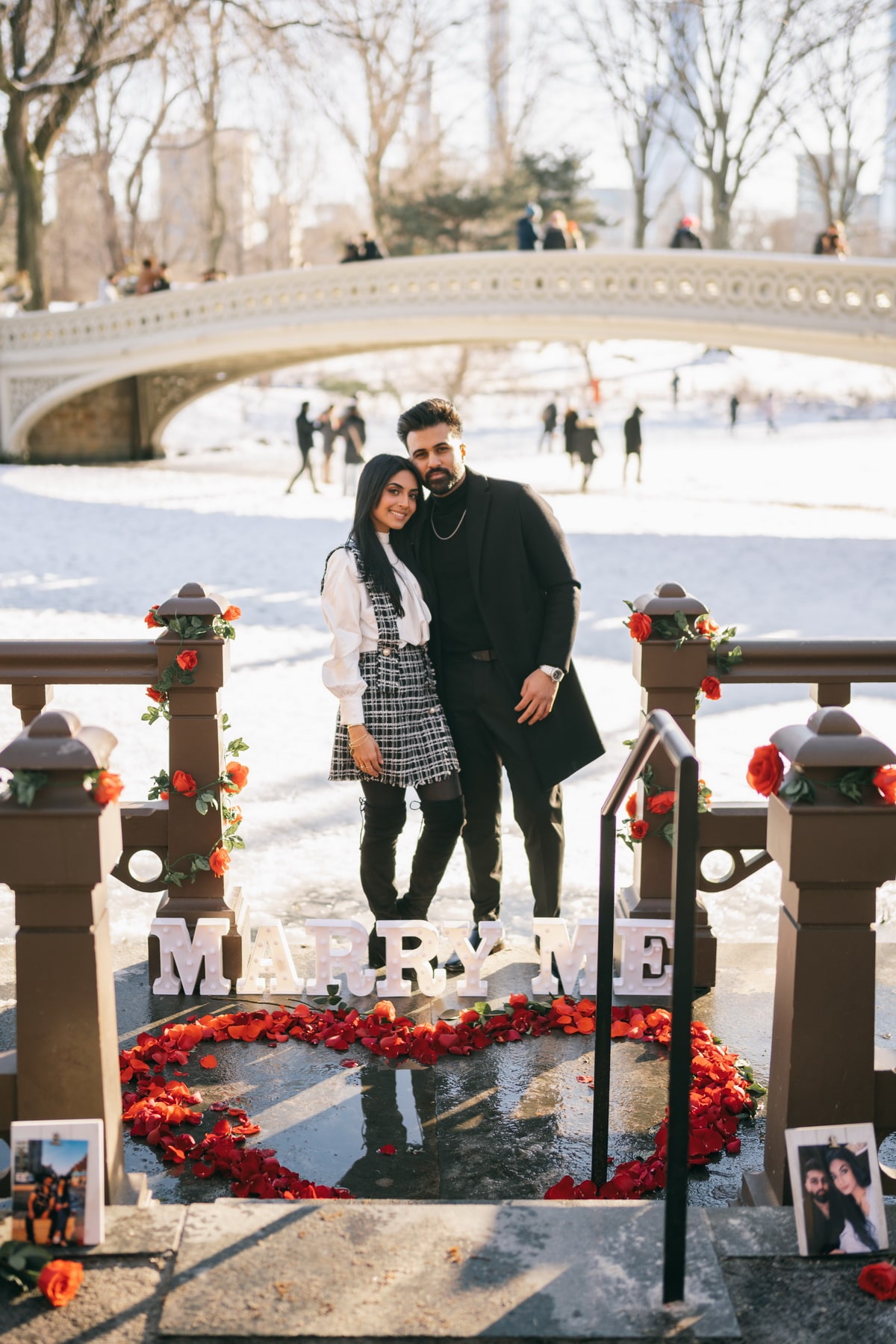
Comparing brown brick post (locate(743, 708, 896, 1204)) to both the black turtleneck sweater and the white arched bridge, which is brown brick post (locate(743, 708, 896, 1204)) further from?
the white arched bridge

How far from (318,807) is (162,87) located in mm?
33847

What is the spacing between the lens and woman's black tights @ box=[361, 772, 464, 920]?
4.34m

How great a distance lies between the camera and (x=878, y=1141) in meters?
2.69

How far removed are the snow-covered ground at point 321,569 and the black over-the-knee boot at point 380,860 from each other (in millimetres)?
1126

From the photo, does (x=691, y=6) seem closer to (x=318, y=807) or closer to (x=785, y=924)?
(x=318, y=807)

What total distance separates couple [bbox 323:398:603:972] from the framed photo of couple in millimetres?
1898

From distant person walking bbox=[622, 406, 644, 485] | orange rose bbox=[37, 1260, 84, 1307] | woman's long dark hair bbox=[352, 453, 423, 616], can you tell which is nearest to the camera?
orange rose bbox=[37, 1260, 84, 1307]

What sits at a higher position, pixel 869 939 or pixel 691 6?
pixel 691 6

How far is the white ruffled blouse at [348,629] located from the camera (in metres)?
4.18

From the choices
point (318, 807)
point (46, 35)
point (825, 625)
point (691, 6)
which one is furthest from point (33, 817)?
point (691, 6)

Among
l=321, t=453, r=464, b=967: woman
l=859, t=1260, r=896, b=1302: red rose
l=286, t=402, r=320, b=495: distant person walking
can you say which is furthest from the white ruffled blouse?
l=286, t=402, r=320, b=495: distant person walking

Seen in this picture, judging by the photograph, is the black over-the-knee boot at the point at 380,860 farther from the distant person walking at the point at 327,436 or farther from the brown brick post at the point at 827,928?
the distant person walking at the point at 327,436

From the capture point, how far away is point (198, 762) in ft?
14.4

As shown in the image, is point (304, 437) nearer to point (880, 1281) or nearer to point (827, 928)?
point (827, 928)
